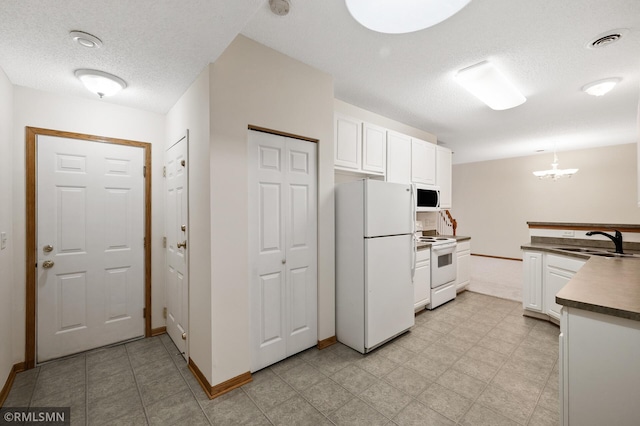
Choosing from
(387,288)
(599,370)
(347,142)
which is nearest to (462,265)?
(387,288)

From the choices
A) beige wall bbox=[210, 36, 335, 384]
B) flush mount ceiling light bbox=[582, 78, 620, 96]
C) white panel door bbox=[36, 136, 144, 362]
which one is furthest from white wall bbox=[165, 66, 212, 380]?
flush mount ceiling light bbox=[582, 78, 620, 96]

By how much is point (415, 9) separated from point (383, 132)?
69.2 inches

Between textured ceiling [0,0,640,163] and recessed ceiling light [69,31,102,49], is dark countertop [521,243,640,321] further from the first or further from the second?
recessed ceiling light [69,31,102,49]

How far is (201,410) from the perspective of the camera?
71.1 inches

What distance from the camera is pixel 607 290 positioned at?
138 centimetres

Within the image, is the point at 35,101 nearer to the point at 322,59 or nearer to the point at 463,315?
the point at 322,59

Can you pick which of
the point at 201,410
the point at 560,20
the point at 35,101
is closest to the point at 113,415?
the point at 201,410

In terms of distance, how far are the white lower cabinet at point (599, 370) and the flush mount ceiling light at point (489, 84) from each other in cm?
227

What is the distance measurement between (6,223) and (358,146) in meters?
3.24

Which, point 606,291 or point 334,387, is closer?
point 606,291

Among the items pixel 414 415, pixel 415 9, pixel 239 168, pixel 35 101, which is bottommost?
pixel 414 415

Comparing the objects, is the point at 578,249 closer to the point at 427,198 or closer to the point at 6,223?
the point at 427,198

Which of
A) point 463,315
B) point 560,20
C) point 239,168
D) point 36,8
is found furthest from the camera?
point 463,315

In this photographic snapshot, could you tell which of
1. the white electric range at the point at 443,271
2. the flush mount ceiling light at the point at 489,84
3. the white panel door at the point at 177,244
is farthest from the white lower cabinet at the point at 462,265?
the white panel door at the point at 177,244
